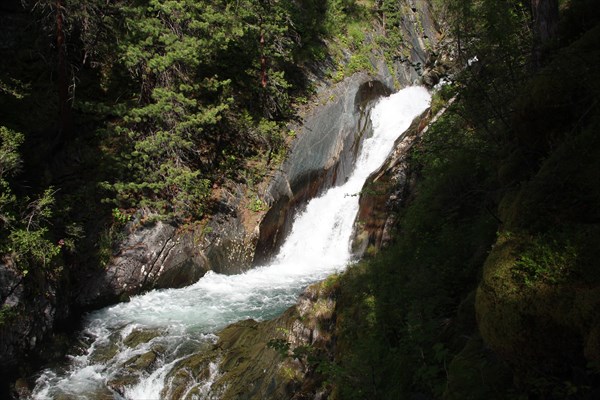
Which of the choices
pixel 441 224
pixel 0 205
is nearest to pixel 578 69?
pixel 441 224

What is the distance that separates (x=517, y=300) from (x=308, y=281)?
9940 millimetres

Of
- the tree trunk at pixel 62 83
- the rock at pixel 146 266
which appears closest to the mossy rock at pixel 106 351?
the rock at pixel 146 266

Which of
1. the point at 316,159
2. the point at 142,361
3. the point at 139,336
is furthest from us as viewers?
the point at 316,159

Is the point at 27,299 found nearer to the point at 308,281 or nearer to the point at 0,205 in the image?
the point at 0,205

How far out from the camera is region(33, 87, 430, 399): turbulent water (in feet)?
26.9

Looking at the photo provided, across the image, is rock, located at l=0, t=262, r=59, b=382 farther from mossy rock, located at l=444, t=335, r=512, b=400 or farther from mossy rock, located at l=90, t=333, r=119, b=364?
mossy rock, located at l=444, t=335, r=512, b=400

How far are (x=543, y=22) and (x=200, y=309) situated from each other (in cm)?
947

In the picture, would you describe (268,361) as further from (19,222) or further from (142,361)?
(19,222)

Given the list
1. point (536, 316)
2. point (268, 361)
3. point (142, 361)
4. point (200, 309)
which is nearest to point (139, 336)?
point (142, 361)

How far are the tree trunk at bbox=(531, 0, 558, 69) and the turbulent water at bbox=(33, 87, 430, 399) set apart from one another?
4148 millimetres

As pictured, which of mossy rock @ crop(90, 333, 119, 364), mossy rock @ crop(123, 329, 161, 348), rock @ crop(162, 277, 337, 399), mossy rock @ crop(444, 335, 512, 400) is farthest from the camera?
mossy rock @ crop(123, 329, 161, 348)

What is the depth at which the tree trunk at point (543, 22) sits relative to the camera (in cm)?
485

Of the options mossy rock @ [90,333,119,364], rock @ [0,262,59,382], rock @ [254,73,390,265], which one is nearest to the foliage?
rock @ [0,262,59,382]

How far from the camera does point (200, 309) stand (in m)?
11.0
